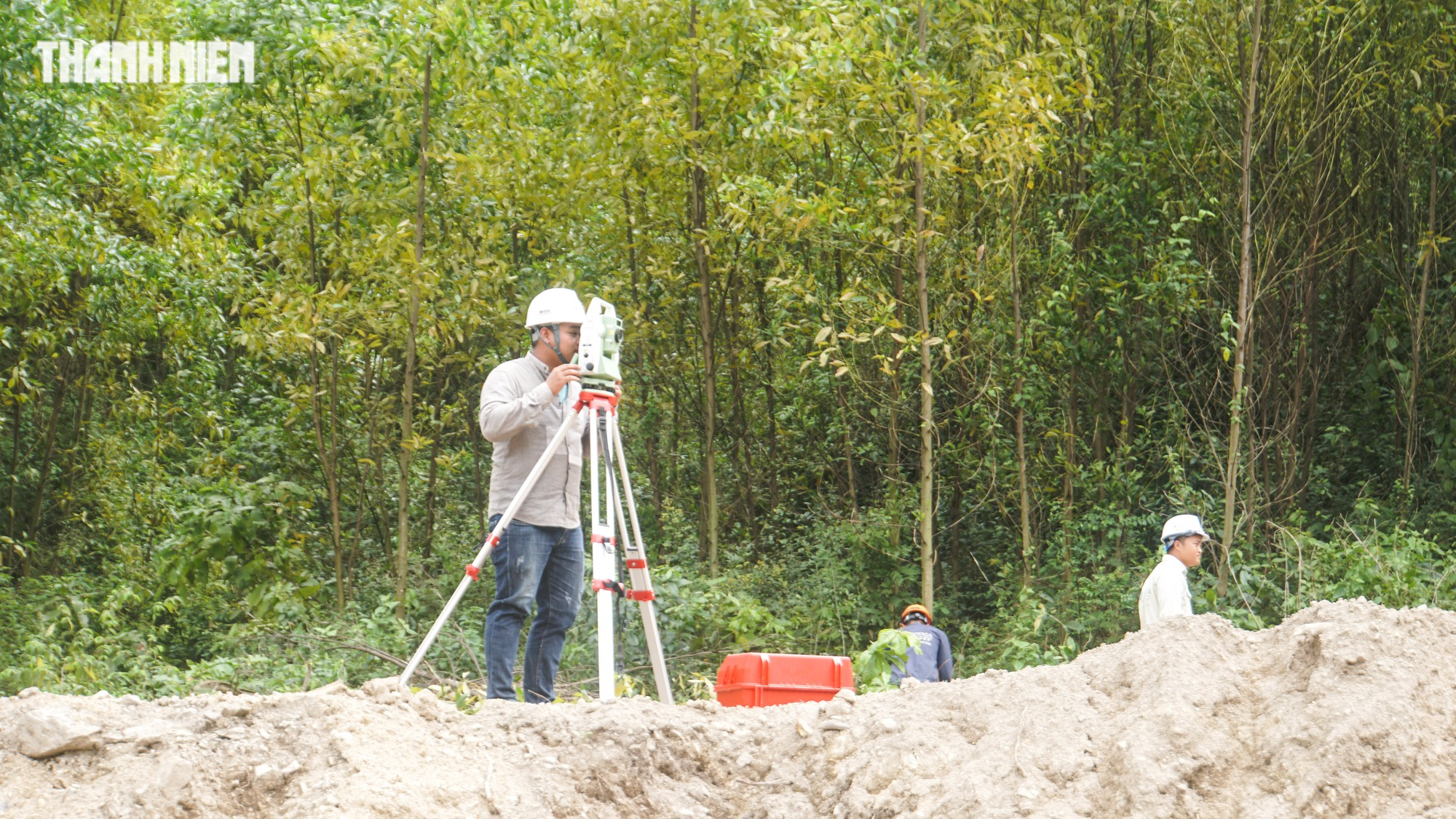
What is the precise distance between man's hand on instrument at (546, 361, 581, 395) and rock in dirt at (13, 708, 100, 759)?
168 cm

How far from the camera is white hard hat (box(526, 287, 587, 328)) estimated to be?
4.17 meters

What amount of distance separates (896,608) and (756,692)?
14.1 feet

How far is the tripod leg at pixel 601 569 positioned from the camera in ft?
11.7

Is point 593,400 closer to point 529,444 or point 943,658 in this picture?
point 529,444

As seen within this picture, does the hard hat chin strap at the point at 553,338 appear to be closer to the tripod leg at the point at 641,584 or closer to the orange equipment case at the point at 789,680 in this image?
the tripod leg at the point at 641,584

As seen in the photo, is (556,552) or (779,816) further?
(556,552)

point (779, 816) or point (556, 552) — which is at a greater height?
Answer: point (556, 552)

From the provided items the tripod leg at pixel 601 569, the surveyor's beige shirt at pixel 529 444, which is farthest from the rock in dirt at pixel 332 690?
the surveyor's beige shirt at pixel 529 444

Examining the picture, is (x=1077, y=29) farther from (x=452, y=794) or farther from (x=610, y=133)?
(x=452, y=794)

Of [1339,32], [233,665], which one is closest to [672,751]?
[233,665]

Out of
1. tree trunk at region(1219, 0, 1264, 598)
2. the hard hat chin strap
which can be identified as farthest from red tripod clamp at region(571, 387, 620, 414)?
tree trunk at region(1219, 0, 1264, 598)

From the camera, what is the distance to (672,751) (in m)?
3.12

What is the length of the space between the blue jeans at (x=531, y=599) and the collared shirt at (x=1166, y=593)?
234 cm

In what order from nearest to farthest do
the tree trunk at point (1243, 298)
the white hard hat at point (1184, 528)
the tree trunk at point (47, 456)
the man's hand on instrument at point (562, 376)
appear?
1. the man's hand on instrument at point (562, 376)
2. the white hard hat at point (1184, 528)
3. the tree trunk at point (1243, 298)
4. the tree trunk at point (47, 456)
